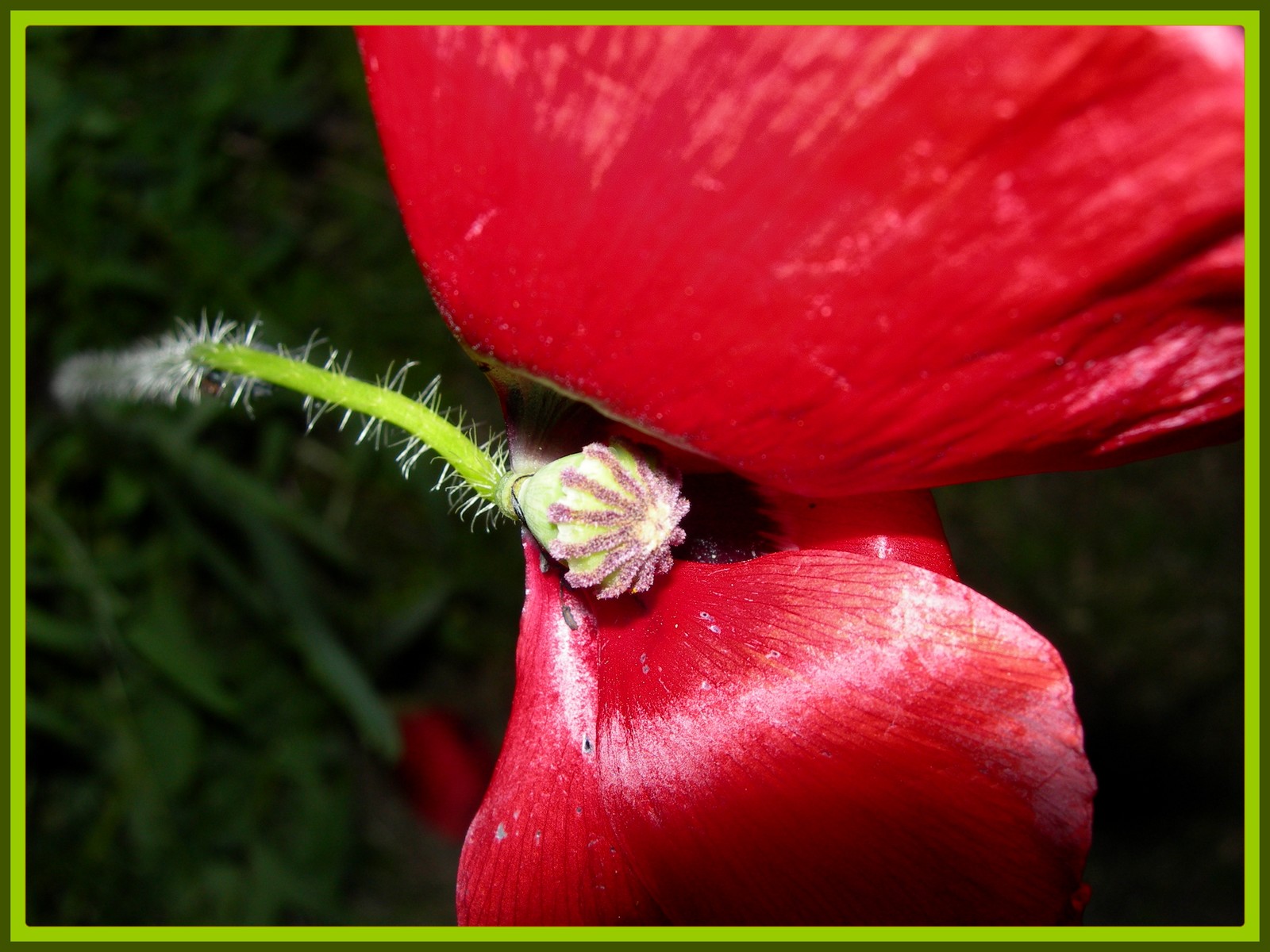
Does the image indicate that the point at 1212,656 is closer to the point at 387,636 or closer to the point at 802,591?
the point at 387,636

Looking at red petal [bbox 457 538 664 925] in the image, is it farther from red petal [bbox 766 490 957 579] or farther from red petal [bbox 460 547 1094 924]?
red petal [bbox 766 490 957 579]

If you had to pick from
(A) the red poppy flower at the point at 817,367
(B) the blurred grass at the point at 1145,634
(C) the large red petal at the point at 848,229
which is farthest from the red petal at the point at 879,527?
(B) the blurred grass at the point at 1145,634

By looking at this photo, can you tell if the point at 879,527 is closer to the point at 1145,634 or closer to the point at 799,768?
the point at 799,768

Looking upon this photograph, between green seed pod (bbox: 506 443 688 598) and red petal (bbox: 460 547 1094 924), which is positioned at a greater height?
green seed pod (bbox: 506 443 688 598)

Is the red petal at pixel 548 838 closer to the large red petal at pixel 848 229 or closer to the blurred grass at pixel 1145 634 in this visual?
the large red petal at pixel 848 229

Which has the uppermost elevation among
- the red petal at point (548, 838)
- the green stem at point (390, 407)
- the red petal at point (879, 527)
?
the green stem at point (390, 407)

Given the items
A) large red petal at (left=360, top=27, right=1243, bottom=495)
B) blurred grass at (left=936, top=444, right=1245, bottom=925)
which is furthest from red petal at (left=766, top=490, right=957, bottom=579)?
blurred grass at (left=936, top=444, right=1245, bottom=925)
